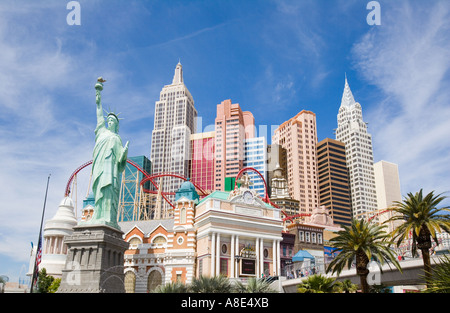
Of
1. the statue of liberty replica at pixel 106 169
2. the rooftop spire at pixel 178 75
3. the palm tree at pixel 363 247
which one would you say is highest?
the rooftop spire at pixel 178 75

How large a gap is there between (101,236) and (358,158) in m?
130

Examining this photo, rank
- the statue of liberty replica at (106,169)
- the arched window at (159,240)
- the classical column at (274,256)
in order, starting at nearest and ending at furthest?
the statue of liberty replica at (106,169), the classical column at (274,256), the arched window at (159,240)

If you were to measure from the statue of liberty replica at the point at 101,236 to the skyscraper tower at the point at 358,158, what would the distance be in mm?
116759

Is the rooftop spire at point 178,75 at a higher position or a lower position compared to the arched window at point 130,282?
higher

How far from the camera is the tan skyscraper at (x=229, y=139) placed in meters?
148

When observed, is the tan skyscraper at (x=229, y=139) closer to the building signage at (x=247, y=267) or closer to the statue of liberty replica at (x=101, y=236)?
the building signage at (x=247, y=267)

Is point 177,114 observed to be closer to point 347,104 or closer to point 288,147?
point 288,147

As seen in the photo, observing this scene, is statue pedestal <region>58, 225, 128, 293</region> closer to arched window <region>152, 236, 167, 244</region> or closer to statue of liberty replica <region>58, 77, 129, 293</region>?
statue of liberty replica <region>58, 77, 129, 293</region>

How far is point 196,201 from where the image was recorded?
59500 mm

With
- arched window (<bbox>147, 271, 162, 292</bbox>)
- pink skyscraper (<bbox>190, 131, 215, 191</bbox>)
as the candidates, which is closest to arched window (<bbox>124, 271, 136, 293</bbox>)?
arched window (<bbox>147, 271, 162, 292</bbox>)

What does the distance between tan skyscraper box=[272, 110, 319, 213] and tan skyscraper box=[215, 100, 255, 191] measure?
1499 centimetres

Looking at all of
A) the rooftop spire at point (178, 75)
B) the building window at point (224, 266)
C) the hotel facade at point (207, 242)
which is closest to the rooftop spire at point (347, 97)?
the rooftop spire at point (178, 75)
